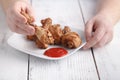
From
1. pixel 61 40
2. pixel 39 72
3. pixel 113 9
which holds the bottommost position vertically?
pixel 39 72

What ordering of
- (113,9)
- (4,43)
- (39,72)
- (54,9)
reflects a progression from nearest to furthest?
(39,72) → (4,43) → (113,9) → (54,9)

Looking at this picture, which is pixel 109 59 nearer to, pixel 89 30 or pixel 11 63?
pixel 89 30

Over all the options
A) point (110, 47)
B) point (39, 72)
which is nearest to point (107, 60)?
point (110, 47)

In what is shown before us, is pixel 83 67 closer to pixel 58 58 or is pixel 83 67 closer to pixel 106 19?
pixel 58 58

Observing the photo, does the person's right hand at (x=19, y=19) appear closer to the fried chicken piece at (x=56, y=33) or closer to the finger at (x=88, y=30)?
the fried chicken piece at (x=56, y=33)

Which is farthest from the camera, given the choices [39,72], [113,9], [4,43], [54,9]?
[54,9]

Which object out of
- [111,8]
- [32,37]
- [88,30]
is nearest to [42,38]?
[32,37]

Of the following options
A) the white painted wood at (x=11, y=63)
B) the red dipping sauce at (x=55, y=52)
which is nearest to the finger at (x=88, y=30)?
the red dipping sauce at (x=55, y=52)
